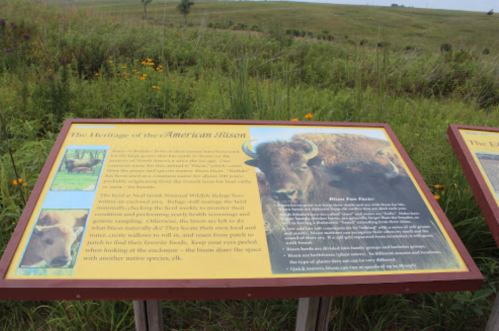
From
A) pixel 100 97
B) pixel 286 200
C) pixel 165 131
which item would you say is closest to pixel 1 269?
pixel 165 131

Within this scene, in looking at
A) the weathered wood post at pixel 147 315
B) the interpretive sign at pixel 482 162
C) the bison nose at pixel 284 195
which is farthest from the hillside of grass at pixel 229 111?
the bison nose at pixel 284 195

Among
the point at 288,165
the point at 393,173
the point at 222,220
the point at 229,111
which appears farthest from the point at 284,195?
the point at 229,111

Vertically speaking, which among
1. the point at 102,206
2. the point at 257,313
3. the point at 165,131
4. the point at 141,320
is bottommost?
the point at 257,313

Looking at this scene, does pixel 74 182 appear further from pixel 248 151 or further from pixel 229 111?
pixel 229 111

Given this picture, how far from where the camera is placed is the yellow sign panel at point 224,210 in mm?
1230

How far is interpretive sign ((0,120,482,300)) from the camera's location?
1.19m

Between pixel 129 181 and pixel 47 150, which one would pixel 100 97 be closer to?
Result: pixel 47 150

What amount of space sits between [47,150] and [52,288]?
78.7 inches

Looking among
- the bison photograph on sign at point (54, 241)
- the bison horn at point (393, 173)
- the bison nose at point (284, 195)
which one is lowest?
the bison photograph on sign at point (54, 241)

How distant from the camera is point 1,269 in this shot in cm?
117

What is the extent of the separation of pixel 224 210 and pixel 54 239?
0.60 meters

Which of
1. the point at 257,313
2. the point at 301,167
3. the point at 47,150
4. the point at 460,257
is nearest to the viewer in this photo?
the point at 460,257

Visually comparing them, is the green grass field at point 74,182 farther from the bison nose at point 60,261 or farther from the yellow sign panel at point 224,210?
the bison nose at point 60,261

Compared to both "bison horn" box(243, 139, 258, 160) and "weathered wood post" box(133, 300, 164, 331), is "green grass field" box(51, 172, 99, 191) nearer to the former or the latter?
"weathered wood post" box(133, 300, 164, 331)
